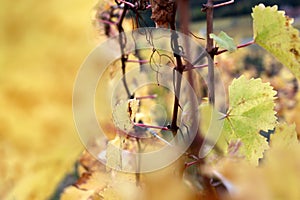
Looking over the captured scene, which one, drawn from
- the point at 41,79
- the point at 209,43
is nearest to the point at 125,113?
the point at 209,43

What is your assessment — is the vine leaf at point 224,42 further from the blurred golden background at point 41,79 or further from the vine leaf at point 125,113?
the blurred golden background at point 41,79

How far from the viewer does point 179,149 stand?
11.5 inches

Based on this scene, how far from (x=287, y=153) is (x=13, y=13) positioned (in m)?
0.74

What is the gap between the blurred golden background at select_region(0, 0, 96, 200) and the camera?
2.65ft

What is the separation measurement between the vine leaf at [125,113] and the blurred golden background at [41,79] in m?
0.49

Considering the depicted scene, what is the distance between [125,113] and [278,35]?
10 cm

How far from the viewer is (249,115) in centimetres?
29

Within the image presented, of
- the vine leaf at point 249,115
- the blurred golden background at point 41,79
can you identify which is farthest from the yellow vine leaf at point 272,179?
the blurred golden background at point 41,79

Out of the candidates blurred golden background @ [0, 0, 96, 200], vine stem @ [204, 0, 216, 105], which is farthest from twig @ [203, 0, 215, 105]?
blurred golden background @ [0, 0, 96, 200]

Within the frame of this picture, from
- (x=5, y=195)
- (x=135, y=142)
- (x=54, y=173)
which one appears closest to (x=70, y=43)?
(x=54, y=173)

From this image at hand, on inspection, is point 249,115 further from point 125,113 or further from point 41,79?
point 41,79

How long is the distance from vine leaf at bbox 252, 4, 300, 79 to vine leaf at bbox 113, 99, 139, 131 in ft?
0.28

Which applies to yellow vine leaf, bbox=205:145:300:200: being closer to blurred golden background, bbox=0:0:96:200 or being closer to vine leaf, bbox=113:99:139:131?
vine leaf, bbox=113:99:139:131

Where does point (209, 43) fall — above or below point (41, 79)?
above
